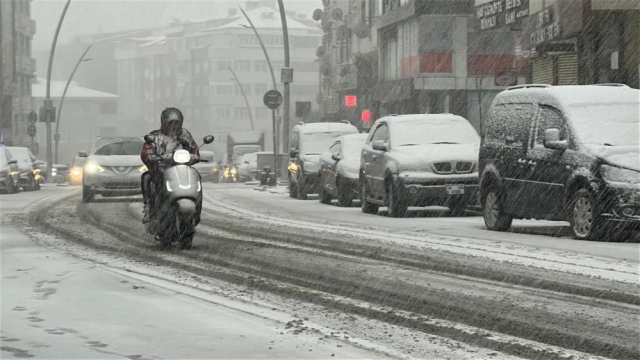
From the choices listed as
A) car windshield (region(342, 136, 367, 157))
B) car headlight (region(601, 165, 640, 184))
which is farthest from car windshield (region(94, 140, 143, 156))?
car headlight (region(601, 165, 640, 184))

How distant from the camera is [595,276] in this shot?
11.2 metres

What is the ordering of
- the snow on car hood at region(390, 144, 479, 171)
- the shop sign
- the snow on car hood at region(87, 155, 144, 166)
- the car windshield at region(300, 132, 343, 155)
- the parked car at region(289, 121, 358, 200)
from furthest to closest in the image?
the shop sign, the car windshield at region(300, 132, 343, 155), the parked car at region(289, 121, 358, 200), the snow on car hood at region(87, 155, 144, 166), the snow on car hood at region(390, 144, 479, 171)

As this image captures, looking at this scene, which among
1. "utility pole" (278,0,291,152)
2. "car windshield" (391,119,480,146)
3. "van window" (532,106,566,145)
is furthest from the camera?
"utility pole" (278,0,291,152)

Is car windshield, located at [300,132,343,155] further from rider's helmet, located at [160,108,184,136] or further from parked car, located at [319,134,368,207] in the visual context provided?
rider's helmet, located at [160,108,184,136]

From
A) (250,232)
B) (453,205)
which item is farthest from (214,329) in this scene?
(453,205)

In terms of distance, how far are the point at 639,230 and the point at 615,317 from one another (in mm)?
8044

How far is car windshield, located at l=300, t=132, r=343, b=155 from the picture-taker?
107 ft

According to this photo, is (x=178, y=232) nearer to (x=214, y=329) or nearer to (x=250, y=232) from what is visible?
(x=250, y=232)

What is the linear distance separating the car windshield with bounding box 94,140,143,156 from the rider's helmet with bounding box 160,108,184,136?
1540cm

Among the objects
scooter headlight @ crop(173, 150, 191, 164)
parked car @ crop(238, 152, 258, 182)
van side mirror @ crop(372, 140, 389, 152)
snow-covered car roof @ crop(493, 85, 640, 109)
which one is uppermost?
snow-covered car roof @ crop(493, 85, 640, 109)

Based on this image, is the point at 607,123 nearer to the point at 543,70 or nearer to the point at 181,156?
the point at 181,156

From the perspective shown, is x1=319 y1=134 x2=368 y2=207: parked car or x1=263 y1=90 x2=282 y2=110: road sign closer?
x1=319 y1=134 x2=368 y2=207: parked car

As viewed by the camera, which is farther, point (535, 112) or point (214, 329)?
point (535, 112)


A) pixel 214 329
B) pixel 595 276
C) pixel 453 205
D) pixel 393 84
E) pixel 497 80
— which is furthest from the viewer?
pixel 393 84
